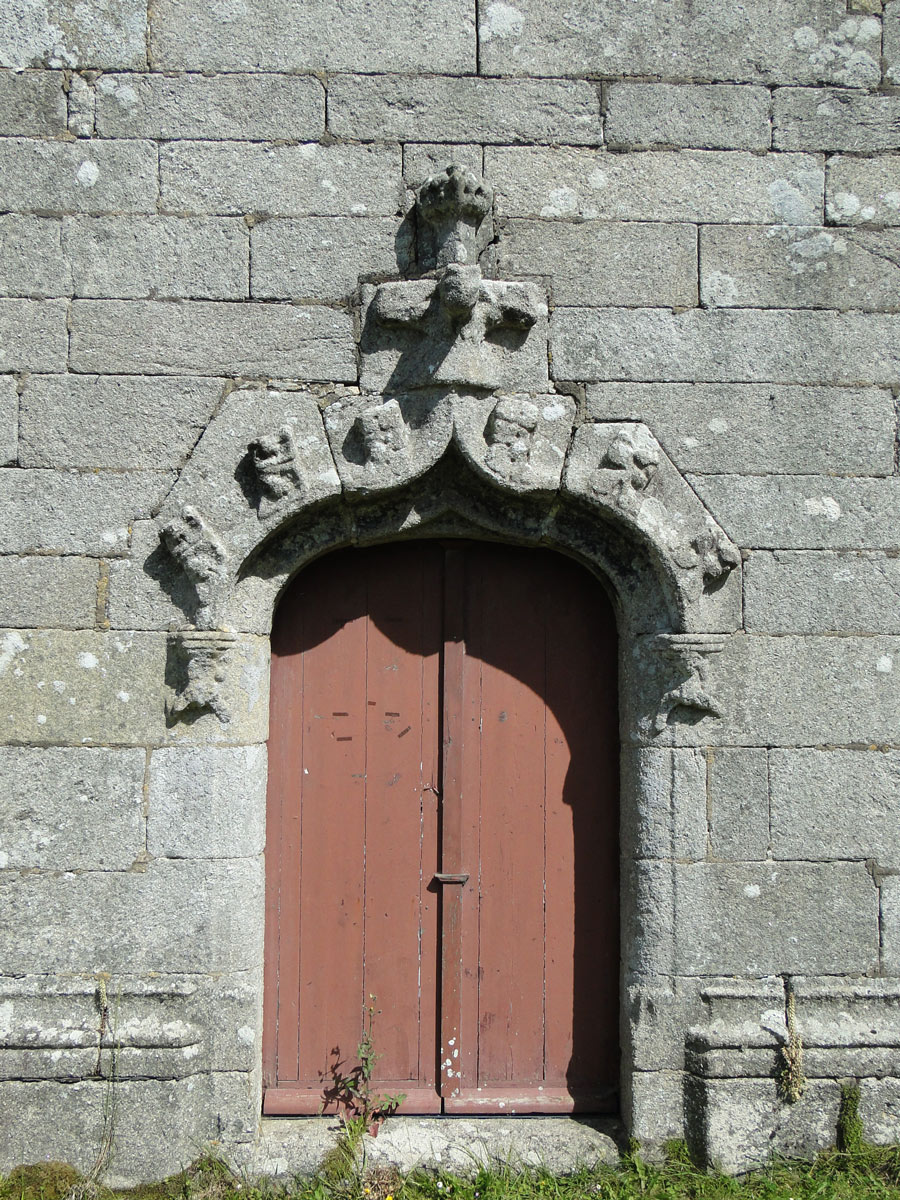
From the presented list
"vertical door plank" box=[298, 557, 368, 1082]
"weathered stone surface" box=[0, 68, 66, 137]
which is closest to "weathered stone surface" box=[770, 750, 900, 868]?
"vertical door plank" box=[298, 557, 368, 1082]

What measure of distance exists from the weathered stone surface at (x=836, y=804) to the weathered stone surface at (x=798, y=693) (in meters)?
0.06

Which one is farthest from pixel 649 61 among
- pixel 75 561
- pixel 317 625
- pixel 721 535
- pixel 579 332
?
pixel 75 561

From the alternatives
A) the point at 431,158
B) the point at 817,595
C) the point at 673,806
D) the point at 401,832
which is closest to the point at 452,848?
the point at 401,832

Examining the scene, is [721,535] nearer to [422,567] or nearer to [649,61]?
[422,567]

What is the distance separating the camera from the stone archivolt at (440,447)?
2963mm

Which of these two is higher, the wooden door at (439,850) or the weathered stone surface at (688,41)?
the weathered stone surface at (688,41)

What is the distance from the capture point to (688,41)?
123 inches

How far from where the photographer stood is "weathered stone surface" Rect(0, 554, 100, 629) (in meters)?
2.96

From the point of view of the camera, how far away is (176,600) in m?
2.98

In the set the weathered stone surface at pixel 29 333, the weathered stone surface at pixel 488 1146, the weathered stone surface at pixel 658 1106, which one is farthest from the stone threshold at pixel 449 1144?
the weathered stone surface at pixel 29 333

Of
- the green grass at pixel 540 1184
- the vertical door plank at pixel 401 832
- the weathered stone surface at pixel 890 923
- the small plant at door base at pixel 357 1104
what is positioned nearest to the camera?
the green grass at pixel 540 1184

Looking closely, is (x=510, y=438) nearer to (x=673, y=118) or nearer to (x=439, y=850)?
(x=673, y=118)

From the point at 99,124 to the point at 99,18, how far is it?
37 cm

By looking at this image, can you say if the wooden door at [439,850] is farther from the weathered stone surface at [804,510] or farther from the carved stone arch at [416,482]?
the weathered stone surface at [804,510]
